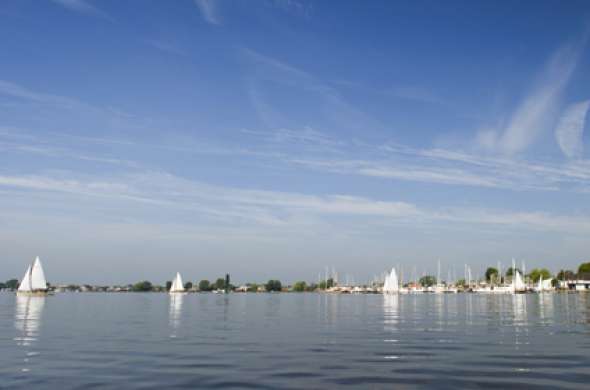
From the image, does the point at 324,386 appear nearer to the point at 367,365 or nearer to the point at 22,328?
the point at 367,365

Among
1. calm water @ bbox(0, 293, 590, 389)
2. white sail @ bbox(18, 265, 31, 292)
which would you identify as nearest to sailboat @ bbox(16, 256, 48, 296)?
white sail @ bbox(18, 265, 31, 292)

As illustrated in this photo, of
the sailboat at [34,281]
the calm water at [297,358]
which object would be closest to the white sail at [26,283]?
the sailboat at [34,281]

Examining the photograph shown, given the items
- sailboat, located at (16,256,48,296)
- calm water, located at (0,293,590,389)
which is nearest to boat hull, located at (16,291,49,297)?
sailboat, located at (16,256,48,296)

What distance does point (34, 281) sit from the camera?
547 ft

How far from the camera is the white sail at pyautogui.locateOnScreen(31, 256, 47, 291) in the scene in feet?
540

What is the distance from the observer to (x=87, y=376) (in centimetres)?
2494

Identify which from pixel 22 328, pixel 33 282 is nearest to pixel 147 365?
pixel 22 328

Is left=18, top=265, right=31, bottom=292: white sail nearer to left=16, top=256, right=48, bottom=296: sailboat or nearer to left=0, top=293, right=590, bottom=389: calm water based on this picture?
left=16, top=256, right=48, bottom=296: sailboat

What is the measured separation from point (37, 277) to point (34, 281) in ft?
4.77

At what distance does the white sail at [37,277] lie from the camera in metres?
164

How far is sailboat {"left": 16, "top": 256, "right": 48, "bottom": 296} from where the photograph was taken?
541ft

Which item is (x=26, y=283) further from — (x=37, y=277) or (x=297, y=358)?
(x=297, y=358)

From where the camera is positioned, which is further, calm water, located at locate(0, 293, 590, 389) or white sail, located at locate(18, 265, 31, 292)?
white sail, located at locate(18, 265, 31, 292)

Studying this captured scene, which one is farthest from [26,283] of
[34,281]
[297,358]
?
[297,358]
